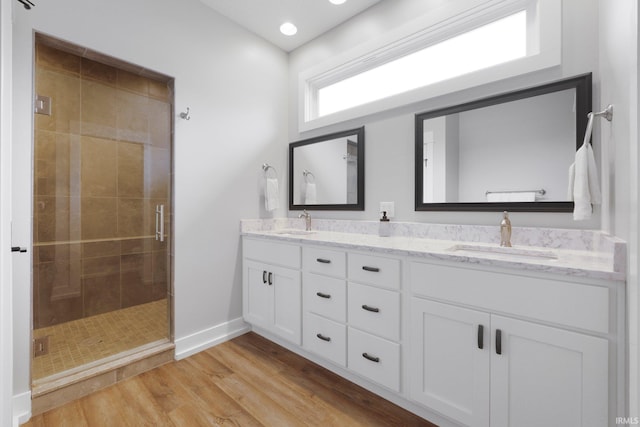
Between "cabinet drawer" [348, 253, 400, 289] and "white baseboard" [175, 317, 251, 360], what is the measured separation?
1311 mm

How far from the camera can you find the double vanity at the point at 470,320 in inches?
39.3

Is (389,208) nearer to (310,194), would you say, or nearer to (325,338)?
(310,194)

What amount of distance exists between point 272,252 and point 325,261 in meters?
0.54

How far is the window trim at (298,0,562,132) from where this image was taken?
1534 mm

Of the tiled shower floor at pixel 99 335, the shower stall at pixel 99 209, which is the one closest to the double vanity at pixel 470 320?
the tiled shower floor at pixel 99 335

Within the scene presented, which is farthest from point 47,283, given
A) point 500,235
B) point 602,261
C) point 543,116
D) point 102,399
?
point 543,116

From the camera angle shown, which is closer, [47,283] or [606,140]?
[606,140]

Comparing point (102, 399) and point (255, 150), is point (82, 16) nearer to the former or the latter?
point (255, 150)

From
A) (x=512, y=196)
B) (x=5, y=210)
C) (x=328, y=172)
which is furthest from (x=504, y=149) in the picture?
(x=5, y=210)

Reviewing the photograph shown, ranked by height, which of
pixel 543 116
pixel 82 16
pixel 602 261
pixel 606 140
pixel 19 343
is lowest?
pixel 19 343

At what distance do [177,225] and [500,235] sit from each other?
2.14m

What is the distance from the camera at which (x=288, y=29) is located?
8.21 feet

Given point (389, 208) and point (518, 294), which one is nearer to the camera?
point (518, 294)

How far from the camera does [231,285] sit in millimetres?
2443
